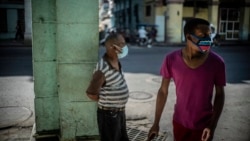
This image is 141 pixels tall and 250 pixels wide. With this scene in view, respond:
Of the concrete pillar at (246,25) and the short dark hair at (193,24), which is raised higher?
the concrete pillar at (246,25)

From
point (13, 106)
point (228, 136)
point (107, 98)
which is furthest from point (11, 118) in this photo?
point (228, 136)

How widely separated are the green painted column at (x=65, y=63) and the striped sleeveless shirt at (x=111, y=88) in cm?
86

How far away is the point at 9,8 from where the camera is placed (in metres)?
26.0

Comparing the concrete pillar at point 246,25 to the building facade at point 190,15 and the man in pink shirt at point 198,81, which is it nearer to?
the building facade at point 190,15

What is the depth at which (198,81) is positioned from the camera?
261 cm

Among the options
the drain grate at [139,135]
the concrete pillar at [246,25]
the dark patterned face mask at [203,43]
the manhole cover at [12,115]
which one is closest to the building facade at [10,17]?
the manhole cover at [12,115]

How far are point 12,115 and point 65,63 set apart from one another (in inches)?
97.9

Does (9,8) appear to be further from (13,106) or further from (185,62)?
(185,62)

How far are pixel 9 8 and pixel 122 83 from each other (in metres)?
25.8

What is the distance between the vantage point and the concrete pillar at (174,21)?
2627 cm

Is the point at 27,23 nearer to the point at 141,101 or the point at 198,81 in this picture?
the point at 141,101

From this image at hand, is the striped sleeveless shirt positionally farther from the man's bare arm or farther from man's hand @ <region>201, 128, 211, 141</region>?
man's hand @ <region>201, 128, 211, 141</region>

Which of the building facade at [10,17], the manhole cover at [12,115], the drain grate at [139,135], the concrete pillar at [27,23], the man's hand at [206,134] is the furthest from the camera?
the building facade at [10,17]

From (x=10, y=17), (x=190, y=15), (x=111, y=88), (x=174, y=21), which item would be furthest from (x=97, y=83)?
(x=190, y=15)
